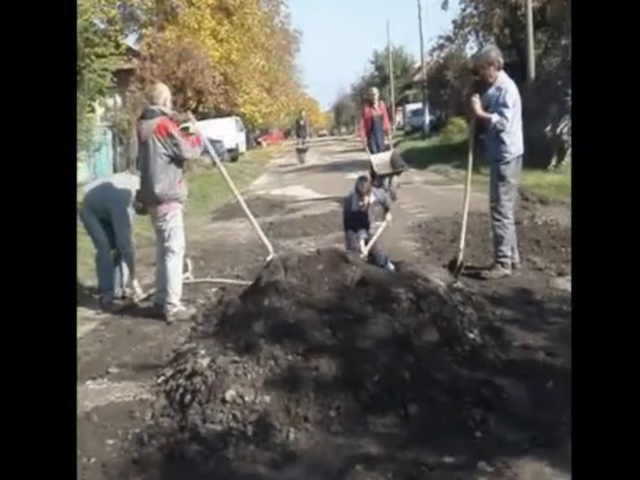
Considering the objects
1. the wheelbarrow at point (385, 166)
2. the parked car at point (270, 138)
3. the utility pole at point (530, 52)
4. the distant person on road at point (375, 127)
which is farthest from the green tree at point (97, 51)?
the parked car at point (270, 138)

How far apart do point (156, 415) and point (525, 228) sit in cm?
603

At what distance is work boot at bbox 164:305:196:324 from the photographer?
708cm

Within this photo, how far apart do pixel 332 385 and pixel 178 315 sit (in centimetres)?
251

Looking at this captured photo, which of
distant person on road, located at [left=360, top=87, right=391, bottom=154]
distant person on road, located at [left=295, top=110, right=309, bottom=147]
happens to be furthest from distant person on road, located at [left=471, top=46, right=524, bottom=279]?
distant person on road, located at [left=295, top=110, right=309, bottom=147]

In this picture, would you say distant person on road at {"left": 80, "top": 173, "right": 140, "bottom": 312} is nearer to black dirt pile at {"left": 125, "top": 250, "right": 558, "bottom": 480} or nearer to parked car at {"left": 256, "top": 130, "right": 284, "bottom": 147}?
black dirt pile at {"left": 125, "top": 250, "right": 558, "bottom": 480}

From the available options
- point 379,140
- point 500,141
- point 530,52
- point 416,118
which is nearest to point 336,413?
point 500,141

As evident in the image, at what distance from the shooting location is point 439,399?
4902mm

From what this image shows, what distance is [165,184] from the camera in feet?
23.2

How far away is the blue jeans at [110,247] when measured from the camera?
7871mm

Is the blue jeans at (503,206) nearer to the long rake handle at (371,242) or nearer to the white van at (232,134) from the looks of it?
the long rake handle at (371,242)

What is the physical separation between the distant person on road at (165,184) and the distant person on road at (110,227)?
0.62 meters

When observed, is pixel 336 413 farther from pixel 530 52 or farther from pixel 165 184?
pixel 530 52
